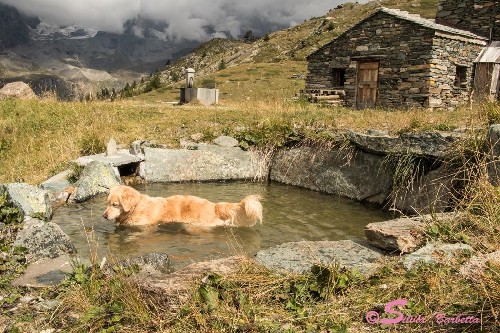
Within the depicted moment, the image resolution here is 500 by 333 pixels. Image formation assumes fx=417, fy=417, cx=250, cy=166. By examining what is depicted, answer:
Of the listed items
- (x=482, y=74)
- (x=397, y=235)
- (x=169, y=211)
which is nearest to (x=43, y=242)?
(x=169, y=211)

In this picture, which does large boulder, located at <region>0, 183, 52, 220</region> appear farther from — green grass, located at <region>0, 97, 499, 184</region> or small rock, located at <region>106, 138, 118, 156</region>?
small rock, located at <region>106, 138, 118, 156</region>

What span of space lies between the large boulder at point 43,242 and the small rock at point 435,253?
4014 mm

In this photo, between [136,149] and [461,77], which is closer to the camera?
[136,149]

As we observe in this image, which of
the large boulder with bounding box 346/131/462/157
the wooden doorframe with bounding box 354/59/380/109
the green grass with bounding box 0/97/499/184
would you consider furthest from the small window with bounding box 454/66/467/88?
the large boulder with bounding box 346/131/462/157

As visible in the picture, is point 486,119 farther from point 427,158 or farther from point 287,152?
point 287,152

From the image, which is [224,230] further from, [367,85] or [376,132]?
[367,85]

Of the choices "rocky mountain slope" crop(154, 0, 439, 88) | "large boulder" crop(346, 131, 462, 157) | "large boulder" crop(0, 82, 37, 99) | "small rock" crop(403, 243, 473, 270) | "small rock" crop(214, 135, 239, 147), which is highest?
"rocky mountain slope" crop(154, 0, 439, 88)

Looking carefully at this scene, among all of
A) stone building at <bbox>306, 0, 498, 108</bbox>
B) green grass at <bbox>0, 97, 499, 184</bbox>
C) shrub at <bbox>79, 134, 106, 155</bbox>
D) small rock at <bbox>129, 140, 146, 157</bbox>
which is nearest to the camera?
green grass at <bbox>0, 97, 499, 184</bbox>

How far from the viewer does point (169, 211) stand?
7.41 meters

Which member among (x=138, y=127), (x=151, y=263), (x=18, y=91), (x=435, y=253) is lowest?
(x=151, y=263)

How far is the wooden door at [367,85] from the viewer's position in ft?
73.9

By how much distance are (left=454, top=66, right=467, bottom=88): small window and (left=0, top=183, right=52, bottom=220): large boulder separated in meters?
20.9

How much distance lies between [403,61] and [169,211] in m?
17.3

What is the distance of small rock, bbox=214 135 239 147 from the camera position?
11875 mm
